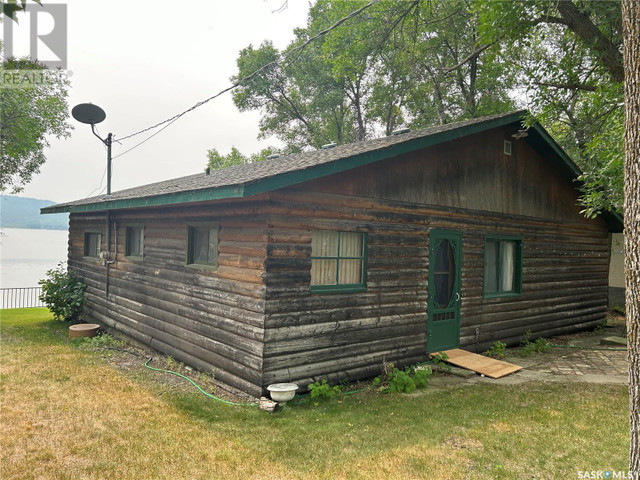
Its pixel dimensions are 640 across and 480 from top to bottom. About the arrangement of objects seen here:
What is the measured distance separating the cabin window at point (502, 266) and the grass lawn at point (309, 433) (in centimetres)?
297

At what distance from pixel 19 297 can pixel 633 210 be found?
2032 centimetres

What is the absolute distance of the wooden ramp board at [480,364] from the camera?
23.7ft

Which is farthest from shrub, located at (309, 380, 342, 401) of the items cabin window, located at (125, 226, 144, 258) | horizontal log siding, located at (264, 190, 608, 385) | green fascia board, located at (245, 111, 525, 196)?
cabin window, located at (125, 226, 144, 258)

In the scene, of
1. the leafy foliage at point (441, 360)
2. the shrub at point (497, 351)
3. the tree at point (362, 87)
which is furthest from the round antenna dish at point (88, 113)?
the shrub at point (497, 351)

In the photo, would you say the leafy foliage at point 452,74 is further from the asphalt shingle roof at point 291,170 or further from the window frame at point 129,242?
the window frame at point 129,242

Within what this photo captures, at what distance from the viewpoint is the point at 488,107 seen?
20.5 meters

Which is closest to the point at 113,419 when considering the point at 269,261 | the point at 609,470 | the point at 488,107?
the point at 269,261

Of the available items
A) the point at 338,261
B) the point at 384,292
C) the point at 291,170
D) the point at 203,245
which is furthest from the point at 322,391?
the point at 203,245

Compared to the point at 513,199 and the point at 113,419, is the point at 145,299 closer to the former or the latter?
the point at 113,419

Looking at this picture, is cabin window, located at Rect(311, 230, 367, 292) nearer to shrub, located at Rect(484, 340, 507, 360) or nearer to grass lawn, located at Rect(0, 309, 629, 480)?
grass lawn, located at Rect(0, 309, 629, 480)

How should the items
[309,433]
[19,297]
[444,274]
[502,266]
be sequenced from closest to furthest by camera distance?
[309,433], [444,274], [502,266], [19,297]

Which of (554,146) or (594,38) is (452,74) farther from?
(594,38)

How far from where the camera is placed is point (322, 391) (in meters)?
5.88

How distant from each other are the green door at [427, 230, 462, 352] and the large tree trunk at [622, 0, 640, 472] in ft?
15.9
